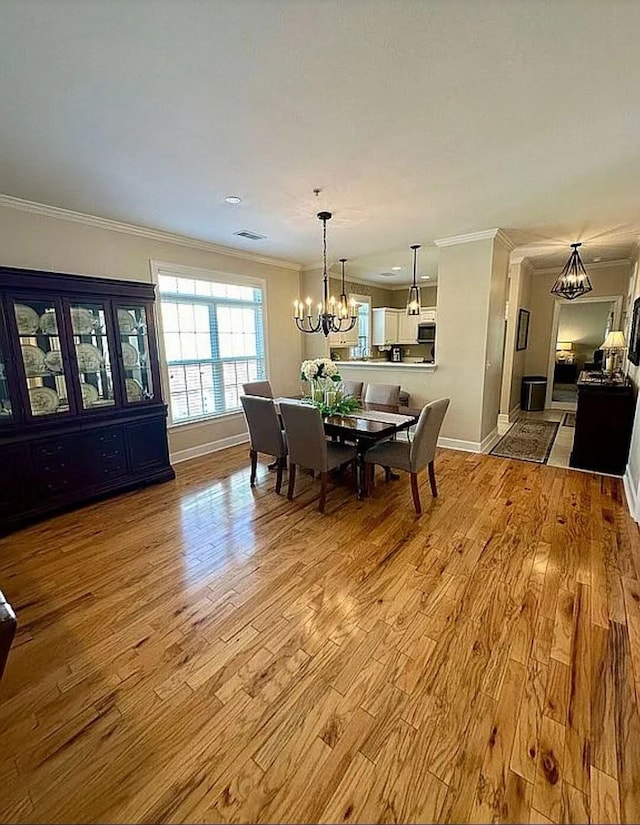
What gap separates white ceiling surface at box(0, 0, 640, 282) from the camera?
1.44 m

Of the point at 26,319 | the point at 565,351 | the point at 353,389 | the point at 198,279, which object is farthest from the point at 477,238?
the point at 565,351

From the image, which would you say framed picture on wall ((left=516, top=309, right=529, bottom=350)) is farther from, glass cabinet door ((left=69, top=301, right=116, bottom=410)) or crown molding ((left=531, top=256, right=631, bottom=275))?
glass cabinet door ((left=69, top=301, right=116, bottom=410))

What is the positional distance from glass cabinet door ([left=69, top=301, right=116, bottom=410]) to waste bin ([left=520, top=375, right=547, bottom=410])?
698 cm

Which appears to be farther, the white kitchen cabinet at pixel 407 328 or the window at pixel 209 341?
the white kitchen cabinet at pixel 407 328

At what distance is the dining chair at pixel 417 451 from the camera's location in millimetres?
3084

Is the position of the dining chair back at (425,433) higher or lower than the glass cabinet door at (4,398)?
Result: lower

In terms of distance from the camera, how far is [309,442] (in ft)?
10.6

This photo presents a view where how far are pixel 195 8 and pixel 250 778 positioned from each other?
9.09ft

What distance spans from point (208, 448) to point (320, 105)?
408 cm

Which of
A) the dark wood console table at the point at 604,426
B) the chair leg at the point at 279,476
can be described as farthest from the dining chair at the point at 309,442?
the dark wood console table at the point at 604,426

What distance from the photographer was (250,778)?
1.33 m

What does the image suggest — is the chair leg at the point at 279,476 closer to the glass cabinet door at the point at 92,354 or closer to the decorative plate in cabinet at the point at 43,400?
the glass cabinet door at the point at 92,354

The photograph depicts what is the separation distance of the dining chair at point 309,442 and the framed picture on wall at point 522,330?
4539 mm

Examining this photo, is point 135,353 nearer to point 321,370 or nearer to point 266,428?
point 266,428
